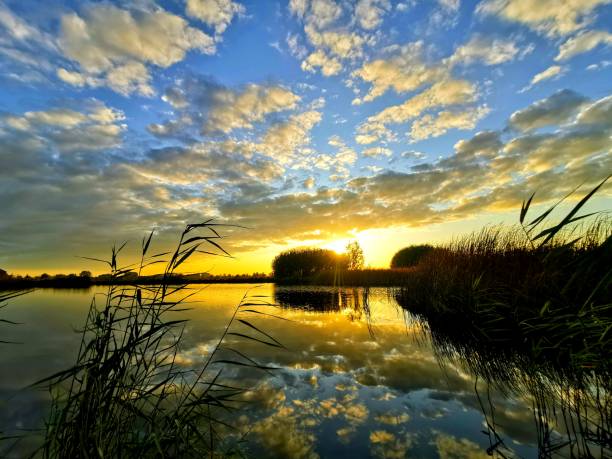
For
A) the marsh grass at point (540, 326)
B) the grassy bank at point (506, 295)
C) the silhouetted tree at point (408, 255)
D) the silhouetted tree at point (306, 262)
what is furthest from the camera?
the silhouetted tree at point (306, 262)

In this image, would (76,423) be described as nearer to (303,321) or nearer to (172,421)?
(172,421)

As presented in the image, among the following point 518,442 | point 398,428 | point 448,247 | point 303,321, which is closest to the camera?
point 518,442

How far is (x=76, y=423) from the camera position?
236 centimetres

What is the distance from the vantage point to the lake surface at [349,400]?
3512mm

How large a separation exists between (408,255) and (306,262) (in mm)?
16834

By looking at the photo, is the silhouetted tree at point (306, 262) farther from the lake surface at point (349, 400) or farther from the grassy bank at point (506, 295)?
the lake surface at point (349, 400)

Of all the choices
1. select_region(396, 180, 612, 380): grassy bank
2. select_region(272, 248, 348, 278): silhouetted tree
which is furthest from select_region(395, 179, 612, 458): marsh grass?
select_region(272, 248, 348, 278): silhouetted tree

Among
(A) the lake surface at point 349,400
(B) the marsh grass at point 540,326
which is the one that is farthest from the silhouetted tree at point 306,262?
(A) the lake surface at point 349,400

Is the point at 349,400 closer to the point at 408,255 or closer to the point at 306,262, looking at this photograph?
the point at 306,262

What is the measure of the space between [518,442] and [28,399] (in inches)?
263

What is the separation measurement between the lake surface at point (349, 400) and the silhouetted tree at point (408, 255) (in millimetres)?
41787

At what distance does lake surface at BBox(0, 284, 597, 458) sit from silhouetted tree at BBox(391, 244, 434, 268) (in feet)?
137

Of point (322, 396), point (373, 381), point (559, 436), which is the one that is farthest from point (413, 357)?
point (559, 436)

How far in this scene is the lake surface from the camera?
3.51 metres
